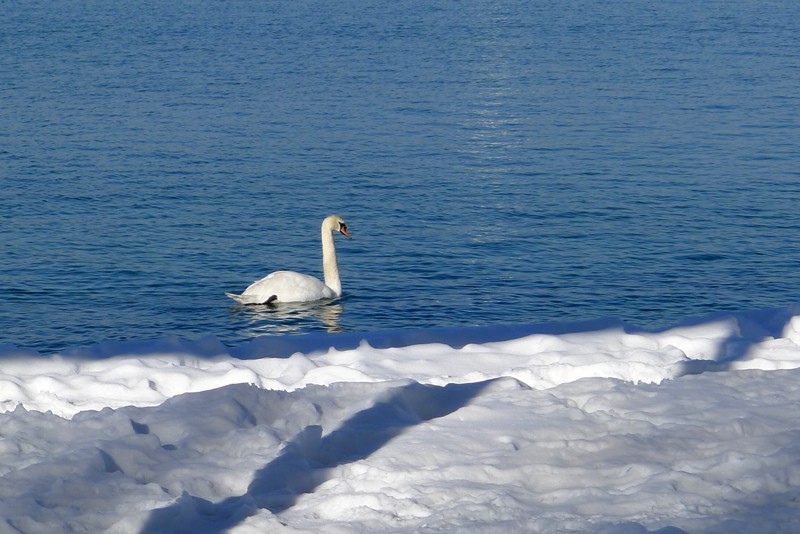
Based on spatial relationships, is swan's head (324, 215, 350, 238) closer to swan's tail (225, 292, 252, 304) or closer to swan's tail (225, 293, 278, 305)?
swan's tail (225, 293, 278, 305)

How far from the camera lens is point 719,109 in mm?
29781

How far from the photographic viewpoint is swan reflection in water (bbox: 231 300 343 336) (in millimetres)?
15242

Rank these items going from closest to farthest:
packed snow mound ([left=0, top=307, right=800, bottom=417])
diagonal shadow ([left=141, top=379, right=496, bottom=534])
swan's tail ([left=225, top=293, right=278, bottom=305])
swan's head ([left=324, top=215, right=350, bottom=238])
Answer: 1. diagonal shadow ([left=141, top=379, right=496, bottom=534])
2. packed snow mound ([left=0, top=307, right=800, bottom=417])
3. swan's tail ([left=225, top=293, right=278, bottom=305])
4. swan's head ([left=324, top=215, right=350, bottom=238])

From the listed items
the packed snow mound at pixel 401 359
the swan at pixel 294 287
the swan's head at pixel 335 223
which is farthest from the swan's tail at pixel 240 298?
the packed snow mound at pixel 401 359

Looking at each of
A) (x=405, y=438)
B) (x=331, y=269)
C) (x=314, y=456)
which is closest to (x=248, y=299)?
(x=331, y=269)

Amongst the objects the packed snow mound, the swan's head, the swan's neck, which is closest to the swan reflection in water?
the swan's neck

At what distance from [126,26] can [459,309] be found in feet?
117

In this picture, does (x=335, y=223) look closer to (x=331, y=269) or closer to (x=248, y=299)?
(x=331, y=269)

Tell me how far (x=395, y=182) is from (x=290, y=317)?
283 inches

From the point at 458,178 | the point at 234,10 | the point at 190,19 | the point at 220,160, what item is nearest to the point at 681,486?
the point at 458,178

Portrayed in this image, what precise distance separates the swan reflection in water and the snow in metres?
4.79

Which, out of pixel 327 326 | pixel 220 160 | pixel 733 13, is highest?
pixel 733 13

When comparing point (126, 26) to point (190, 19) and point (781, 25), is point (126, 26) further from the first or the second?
point (781, 25)

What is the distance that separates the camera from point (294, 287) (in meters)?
15.9
